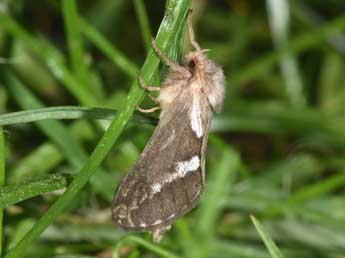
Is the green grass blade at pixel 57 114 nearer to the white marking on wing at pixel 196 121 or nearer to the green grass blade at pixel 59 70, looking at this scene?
the white marking on wing at pixel 196 121

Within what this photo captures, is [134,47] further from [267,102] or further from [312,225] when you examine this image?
[312,225]

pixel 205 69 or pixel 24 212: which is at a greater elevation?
pixel 205 69

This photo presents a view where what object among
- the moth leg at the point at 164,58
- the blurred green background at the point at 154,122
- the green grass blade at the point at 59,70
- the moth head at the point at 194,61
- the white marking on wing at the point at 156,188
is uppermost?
the moth leg at the point at 164,58

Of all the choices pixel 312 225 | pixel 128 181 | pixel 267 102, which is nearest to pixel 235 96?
pixel 267 102

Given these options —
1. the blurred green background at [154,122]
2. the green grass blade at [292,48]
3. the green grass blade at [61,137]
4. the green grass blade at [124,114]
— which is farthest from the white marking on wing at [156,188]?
the green grass blade at [292,48]

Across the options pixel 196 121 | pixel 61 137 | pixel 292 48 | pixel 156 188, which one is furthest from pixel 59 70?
pixel 292 48

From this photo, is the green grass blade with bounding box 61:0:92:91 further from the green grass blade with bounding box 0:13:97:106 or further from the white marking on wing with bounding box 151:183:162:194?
the white marking on wing with bounding box 151:183:162:194
